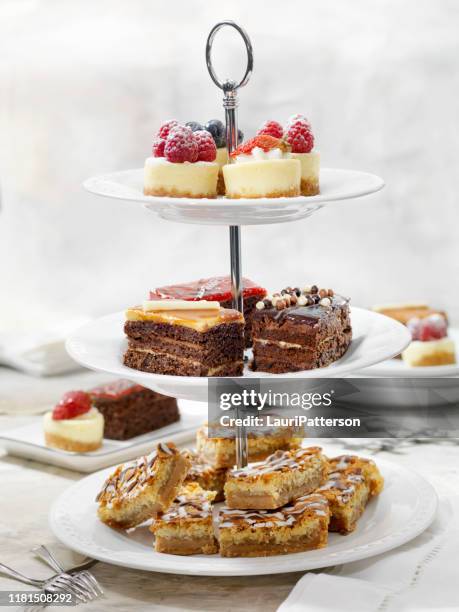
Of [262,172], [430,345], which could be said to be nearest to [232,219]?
[262,172]

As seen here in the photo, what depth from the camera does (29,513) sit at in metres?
2.80

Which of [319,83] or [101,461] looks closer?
[101,461]

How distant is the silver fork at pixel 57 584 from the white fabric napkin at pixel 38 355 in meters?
1.72

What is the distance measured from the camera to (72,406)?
3.18 metres

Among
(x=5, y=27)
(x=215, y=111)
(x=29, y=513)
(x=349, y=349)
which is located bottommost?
(x=29, y=513)

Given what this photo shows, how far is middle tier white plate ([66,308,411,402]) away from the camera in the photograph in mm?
2320

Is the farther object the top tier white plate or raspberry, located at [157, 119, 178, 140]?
raspberry, located at [157, 119, 178, 140]

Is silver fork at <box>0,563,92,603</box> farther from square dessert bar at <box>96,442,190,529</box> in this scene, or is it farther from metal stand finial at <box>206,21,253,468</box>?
metal stand finial at <box>206,21,253,468</box>

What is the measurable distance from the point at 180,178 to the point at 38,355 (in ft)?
6.50

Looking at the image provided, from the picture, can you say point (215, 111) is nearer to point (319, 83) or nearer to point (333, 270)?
point (319, 83)

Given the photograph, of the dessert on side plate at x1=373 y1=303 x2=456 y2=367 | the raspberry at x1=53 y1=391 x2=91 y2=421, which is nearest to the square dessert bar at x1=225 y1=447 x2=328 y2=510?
the raspberry at x1=53 y1=391 x2=91 y2=421

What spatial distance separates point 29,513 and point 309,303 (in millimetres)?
931

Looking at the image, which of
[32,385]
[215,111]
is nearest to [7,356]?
[32,385]

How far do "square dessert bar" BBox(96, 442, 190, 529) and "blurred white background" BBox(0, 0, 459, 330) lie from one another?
7.39 feet
